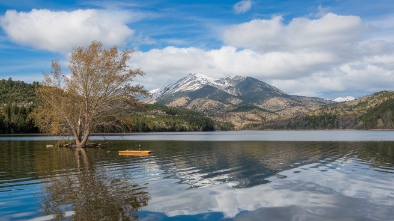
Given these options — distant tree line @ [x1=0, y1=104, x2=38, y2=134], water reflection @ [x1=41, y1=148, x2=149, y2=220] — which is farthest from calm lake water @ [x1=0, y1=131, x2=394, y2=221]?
distant tree line @ [x1=0, y1=104, x2=38, y2=134]

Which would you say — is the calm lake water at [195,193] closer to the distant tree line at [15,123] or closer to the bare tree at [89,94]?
the bare tree at [89,94]

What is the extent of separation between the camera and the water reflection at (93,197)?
17.4 metres

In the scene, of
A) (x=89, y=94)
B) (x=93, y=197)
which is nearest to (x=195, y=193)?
(x=93, y=197)

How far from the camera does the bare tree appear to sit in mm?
68312

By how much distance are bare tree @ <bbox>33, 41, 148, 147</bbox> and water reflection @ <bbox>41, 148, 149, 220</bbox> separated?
4181 cm

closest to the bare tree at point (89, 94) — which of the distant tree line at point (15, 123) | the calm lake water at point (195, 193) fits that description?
the calm lake water at point (195, 193)

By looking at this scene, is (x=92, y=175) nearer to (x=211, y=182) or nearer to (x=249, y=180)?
(x=211, y=182)

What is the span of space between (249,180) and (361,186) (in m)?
8.80

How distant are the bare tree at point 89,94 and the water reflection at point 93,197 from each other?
41.8 metres

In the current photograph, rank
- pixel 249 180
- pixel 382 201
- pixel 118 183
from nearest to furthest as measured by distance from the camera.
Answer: pixel 382 201 < pixel 118 183 < pixel 249 180

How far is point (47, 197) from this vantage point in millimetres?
21344

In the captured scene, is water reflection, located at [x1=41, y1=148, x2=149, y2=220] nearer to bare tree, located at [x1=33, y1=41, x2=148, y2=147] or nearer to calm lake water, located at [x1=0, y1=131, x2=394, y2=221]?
calm lake water, located at [x1=0, y1=131, x2=394, y2=221]

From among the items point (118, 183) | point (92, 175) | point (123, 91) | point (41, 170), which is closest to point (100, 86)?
point (123, 91)

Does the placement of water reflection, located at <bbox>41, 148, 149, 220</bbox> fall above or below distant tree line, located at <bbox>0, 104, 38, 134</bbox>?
below
